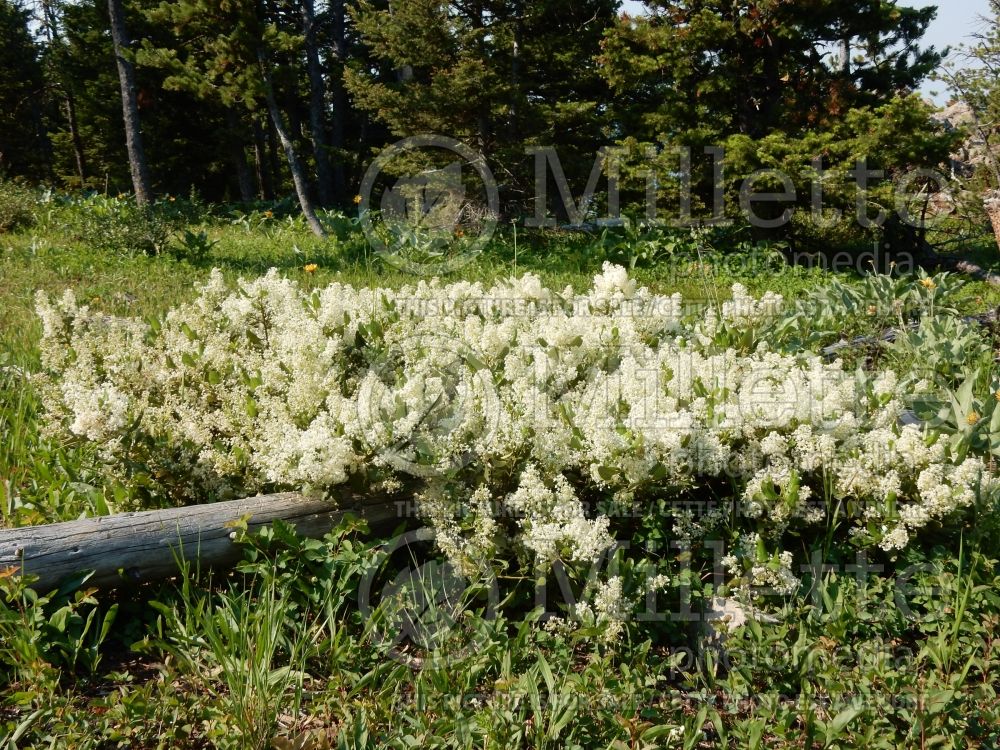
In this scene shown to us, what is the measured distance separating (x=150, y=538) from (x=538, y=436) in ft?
4.44

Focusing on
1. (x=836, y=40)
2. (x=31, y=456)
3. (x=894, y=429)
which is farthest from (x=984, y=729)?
(x=836, y=40)

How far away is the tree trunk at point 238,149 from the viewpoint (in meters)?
17.2

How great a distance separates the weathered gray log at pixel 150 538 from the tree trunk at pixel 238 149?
16.0m

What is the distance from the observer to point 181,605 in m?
2.54

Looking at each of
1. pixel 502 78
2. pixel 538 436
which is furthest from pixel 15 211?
pixel 538 436

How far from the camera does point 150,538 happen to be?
2451 mm

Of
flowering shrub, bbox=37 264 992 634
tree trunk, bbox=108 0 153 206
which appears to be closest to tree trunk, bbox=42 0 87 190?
tree trunk, bbox=108 0 153 206

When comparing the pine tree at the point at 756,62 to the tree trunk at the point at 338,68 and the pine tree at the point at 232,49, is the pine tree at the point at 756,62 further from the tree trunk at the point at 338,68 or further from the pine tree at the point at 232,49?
the tree trunk at the point at 338,68

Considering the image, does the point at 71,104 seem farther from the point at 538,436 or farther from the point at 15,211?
the point at 538,436

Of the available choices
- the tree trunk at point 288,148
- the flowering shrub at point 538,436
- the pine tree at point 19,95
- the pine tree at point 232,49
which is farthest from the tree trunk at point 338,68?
the flowering shrub at point 538,436

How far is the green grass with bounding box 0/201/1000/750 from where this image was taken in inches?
77.6

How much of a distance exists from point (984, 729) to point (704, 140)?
7698mm

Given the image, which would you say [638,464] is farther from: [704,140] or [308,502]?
[704,140]

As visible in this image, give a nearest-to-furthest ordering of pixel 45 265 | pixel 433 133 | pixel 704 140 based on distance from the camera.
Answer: pixel 45 265 → pixel 704 140 → pixel 433 133
